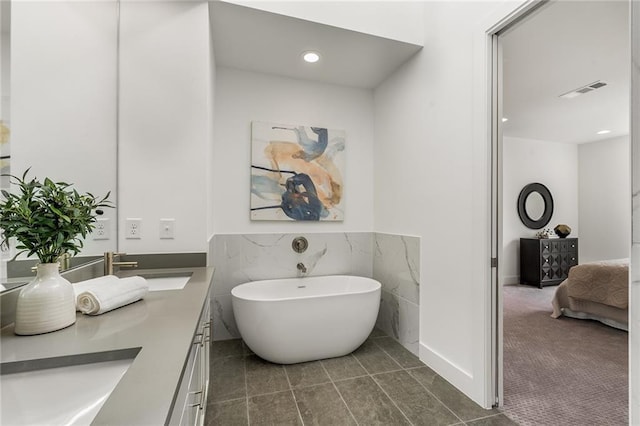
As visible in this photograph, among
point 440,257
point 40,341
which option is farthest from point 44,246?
point 440,257

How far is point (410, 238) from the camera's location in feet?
8.11

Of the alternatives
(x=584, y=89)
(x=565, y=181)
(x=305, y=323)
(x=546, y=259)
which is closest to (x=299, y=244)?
(x=305, y=323)

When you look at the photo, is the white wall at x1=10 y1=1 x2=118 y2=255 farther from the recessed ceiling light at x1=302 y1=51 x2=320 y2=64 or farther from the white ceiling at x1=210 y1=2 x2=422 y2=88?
the recessed ceiling light at x1=302 y1=51 x2=320 y2=64

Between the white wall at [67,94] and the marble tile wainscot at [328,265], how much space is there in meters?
1.13

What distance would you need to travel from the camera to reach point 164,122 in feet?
6.07

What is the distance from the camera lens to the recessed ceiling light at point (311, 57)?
2473mm

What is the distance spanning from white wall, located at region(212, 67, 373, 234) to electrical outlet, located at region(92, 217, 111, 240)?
1.02 metres

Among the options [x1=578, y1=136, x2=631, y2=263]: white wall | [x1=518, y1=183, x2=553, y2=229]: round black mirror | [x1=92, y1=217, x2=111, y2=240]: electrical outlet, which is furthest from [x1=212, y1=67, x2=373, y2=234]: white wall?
[x1=578, y1=136, x2=631, y2=263]: white wall

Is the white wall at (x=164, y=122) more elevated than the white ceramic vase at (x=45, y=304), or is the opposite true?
the white wall at (x=164, y=122)

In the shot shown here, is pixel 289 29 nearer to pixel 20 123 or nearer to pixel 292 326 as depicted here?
pixel 20 123

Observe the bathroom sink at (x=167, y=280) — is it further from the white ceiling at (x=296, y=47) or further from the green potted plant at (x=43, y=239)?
the white ceiling at (x=296, y=47)

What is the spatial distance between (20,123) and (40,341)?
2.33 feet

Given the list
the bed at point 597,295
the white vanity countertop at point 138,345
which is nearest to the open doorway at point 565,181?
the bed at point 597,295

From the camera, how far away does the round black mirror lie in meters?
5.14
